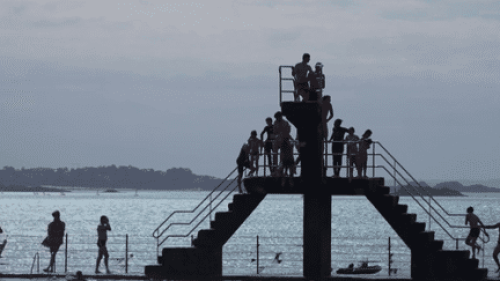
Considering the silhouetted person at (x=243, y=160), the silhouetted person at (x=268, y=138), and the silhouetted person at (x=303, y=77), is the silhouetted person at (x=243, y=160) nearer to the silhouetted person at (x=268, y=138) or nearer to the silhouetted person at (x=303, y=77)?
the silhouetted person at (x=268, y=138)

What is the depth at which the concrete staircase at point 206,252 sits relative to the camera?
80.8ft

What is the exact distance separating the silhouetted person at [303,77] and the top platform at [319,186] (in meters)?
2.37

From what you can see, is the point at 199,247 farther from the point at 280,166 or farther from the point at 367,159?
the point at 367,159

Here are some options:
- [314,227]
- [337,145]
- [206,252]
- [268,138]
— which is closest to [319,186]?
[314,227]

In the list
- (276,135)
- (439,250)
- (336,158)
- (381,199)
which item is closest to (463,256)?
(439,250)

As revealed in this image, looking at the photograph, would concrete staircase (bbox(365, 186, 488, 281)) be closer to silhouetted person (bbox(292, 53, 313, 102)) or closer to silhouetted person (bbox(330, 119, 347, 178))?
silhouetted person (bbox(330, 119, 347, 178))

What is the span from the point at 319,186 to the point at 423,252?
3.51m

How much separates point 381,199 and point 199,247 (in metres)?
5.45

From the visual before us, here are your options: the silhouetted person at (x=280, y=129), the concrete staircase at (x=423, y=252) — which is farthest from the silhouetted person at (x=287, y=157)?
the concrete staircase at (x=423, y=252)

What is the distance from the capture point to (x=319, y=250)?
964 inches

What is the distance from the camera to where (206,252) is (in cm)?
2489

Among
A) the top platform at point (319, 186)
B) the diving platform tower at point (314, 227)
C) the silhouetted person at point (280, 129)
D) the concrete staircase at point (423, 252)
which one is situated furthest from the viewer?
the top platform at point (319, 186)

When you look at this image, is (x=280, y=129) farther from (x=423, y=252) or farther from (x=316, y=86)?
(x=423, y=252)

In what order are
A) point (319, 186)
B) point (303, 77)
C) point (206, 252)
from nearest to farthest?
1. point (303, 77)
2. point (319, 186)
3. point (206, 252)
